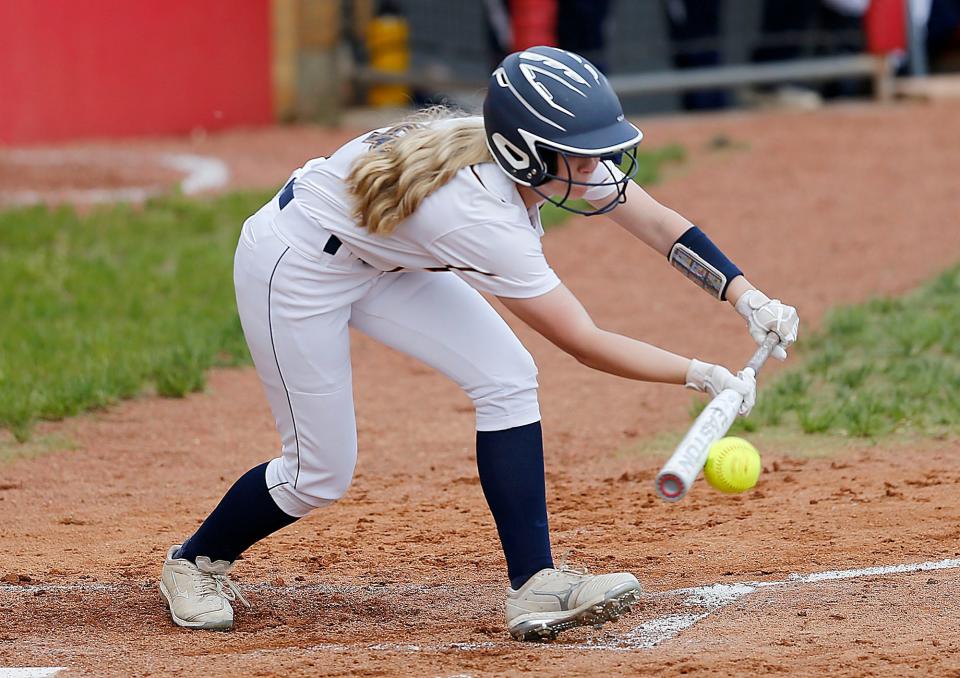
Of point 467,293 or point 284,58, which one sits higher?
point 467,293

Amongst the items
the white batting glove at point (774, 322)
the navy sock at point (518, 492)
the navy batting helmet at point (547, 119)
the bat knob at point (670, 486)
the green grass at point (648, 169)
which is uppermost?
the navy batting helmet at point (547, 119)

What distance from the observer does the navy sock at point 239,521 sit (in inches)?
166

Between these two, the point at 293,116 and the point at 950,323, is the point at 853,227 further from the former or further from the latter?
the point at 293,116

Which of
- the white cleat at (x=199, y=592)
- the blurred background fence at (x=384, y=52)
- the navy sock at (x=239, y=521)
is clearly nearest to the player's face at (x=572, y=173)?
the navy sock at (x=239, y=521)

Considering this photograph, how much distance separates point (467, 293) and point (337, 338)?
0.40m

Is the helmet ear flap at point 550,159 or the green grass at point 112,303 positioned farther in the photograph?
the green grass at point 112,303

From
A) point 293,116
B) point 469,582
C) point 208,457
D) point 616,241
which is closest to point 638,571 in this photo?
point 469,582

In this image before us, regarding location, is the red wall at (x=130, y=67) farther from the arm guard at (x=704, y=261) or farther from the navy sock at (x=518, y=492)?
the navy sock at (x=518, y=492)

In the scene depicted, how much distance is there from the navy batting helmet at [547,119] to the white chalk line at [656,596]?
1218 millimetres

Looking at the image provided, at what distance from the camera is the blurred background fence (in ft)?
42.4

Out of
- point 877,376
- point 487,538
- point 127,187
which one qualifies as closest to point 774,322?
point 487,538

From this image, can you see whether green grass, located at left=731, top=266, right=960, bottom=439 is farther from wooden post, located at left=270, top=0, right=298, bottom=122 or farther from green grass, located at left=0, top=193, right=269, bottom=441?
wooden post, located at left=270, top=0, right=298, bottom=122

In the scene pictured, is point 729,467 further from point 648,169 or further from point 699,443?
point 648,169

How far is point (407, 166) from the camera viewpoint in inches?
145
